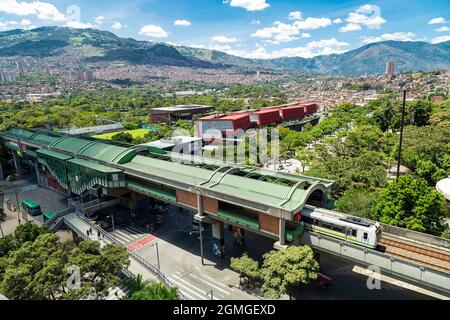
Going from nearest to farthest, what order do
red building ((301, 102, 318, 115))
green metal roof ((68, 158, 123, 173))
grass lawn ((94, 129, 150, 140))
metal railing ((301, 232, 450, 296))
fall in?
metal railing ((301, 232, 450, 296)) → green metal roof ((68, 158, 123, 173)) → grass lawn ((94, 129, 150, 140)) → red building ((301, 102, 318, 115))

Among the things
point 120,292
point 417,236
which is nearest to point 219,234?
point 120,292

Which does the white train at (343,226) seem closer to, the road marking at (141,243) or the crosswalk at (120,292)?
the crosswalk at (120,292)

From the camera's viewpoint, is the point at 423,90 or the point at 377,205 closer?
the point at 377,205

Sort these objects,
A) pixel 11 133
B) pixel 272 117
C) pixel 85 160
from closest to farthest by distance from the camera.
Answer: pixel 85 160
pixel 11 133
pixel 272 117

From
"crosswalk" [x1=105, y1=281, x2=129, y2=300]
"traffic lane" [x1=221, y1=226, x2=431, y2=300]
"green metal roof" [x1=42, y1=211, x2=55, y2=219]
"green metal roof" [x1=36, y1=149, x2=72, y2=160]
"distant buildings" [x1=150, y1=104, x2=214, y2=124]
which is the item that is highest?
"distant buildings" [x1=150, y1=104, x2=214, y2=124]

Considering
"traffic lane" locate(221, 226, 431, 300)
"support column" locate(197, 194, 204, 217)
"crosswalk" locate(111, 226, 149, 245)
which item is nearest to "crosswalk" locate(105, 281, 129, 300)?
"crosswalk" locate(111, 226, 149, 245)

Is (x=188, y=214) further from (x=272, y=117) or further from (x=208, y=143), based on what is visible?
(x=272, y=117)

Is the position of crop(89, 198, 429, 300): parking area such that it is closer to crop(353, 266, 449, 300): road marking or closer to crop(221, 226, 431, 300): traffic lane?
crop(221, 226, 431, 300): traffic lane
